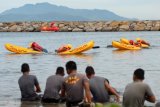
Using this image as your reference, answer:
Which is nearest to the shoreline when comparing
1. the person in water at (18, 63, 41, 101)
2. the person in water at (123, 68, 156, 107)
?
the person in water at (18, 63, 41, 101)

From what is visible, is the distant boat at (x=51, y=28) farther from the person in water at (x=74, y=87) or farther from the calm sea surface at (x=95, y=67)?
the person in water at (x=74, y=87)

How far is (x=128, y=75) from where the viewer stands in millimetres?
28016

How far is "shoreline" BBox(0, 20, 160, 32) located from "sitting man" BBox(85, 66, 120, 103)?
99.4m

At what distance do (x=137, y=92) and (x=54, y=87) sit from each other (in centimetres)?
481

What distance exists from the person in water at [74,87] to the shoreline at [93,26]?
9942 centimetres

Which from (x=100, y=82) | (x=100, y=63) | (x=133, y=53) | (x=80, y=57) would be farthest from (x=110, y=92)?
(x=133, y=53)

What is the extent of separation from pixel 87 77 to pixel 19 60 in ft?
90.1

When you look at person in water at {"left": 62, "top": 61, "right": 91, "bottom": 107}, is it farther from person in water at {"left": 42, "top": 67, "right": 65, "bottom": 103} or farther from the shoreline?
the shoreline

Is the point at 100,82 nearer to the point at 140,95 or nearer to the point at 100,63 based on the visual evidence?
the point at 140,95

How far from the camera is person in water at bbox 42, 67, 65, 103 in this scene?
16172mm

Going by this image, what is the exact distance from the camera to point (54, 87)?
16328 millimetres

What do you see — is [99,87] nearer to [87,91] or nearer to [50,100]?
[87,91]

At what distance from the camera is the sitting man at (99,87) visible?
14240mm

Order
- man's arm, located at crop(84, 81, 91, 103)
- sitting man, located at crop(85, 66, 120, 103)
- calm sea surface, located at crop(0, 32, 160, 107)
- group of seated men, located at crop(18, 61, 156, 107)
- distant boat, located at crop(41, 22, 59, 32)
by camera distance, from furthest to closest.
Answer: distant boat, located at crop(41, 22, 59, 32) < calm sea surface, located at crop(0, 32, 160, 107) < sitting man, located at crop(85, 66, 120, 103) < man's arm, located at crop(84, 81, 91, 103) < group of seated men, located at crop(18, 61, 156, 107)
